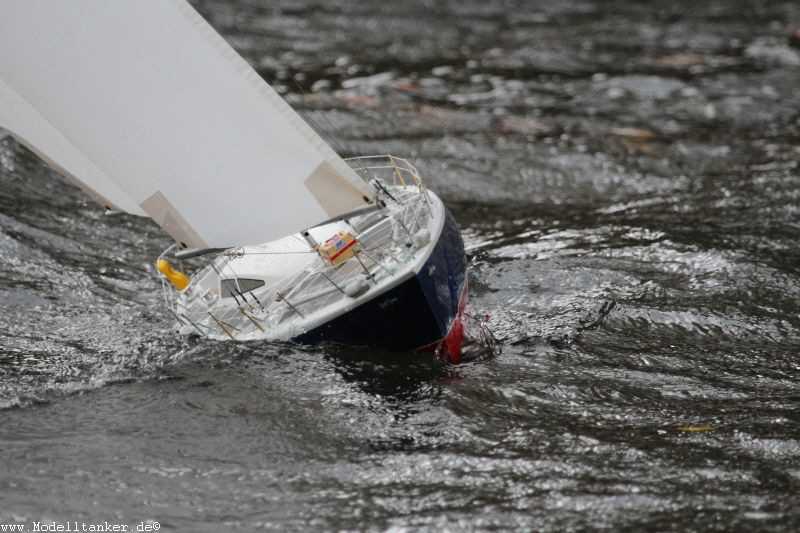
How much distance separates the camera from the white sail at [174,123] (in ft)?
30.5

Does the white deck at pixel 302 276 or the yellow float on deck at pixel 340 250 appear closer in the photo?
the white deck at pixel 302 276

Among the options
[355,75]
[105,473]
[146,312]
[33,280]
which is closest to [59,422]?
[105,473]

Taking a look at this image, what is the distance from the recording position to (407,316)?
9344 millimetres

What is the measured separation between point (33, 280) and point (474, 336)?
5912 mm

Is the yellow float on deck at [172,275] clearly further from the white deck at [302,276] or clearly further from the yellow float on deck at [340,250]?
the yellow float on deck at [340,250]

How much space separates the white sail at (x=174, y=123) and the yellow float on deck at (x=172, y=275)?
3.33 ft

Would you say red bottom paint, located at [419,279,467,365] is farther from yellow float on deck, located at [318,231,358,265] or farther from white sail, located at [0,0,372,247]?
white sail, located at [0,0,372,247]

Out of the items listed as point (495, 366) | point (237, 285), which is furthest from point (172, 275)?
point (495, 366)

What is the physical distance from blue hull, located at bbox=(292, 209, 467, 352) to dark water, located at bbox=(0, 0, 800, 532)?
27 cm

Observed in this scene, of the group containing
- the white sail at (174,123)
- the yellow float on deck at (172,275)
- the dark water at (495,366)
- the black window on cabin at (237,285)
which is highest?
the white sail at (174,123)

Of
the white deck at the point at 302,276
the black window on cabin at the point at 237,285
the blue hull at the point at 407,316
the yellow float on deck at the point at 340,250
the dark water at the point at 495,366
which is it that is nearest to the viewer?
the dark water at the point at 495,366

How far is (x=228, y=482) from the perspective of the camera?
821 cm

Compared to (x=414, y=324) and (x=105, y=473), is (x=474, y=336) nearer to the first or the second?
(x=414, y=324)

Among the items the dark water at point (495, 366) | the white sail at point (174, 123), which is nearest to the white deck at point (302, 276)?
the dark water at point (495, 366)
